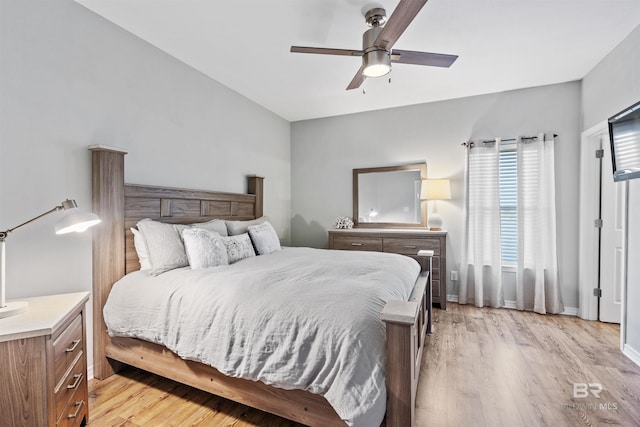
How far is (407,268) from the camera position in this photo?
2459 mm

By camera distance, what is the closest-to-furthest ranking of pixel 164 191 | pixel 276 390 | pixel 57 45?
pixel 276 390
pixel 57 45
pixel 164 191

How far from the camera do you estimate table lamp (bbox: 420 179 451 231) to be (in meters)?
3.94

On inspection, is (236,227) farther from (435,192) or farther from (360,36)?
(435,192)

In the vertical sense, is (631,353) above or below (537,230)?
below

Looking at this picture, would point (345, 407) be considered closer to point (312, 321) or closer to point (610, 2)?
point (312, 321)

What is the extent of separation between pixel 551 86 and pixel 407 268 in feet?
10.1

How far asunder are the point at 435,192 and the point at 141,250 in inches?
132

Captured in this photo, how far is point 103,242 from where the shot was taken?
2.21 m

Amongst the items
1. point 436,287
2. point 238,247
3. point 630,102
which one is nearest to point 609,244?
point 630,102

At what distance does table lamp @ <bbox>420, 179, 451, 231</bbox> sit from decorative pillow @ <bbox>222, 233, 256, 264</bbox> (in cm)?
237

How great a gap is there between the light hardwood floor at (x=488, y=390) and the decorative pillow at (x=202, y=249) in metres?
0.88

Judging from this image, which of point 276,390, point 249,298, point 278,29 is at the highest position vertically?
point 278,29

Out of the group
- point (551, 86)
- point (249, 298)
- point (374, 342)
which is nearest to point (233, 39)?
point (249, 298)

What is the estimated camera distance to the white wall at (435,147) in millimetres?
3578
